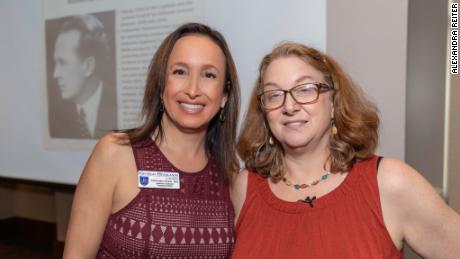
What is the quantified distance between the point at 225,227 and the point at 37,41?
2189mm

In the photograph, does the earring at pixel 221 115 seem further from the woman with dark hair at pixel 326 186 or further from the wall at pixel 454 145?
the wall at pixel 454 145

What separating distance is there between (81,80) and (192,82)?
4.99 feet

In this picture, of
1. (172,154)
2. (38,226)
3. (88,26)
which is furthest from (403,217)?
(38,226)

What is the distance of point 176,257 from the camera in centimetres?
152

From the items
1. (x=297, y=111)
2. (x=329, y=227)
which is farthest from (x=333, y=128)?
(x=329, y=227)

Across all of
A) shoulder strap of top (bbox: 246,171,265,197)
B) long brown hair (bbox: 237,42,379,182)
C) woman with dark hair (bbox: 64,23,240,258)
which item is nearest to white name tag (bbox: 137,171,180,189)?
woman with dark hair (bbox: 64,23,240,258)

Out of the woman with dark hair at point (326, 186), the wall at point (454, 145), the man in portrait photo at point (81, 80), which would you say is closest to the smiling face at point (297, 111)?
the woman with dark hair at point (326, 186)

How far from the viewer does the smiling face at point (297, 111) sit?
1.38m

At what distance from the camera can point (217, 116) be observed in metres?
1.84

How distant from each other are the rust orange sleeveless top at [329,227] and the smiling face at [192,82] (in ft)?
1.37

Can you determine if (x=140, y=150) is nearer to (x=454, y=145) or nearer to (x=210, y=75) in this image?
(x=210, y=75)

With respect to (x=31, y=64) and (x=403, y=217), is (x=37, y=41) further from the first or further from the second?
(x=403, y=217)

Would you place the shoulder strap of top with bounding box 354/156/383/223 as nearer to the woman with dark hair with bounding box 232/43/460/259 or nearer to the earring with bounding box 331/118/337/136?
the woman with dark hair with bounding box 232/43/460/259

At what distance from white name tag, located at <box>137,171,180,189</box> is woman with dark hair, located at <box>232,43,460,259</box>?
10.7 inches
